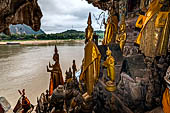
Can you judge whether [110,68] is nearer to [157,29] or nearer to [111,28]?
[157,29]

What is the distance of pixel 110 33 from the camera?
6543mm

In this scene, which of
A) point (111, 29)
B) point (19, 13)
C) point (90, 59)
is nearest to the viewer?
point (90, 59)

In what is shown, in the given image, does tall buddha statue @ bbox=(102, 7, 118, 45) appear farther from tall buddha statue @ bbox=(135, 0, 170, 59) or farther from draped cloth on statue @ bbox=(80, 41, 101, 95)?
draped cloth on statue @ bbox=(80, 41, 101, 95)

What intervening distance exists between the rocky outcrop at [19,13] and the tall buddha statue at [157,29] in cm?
434

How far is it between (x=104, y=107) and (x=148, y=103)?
150cm

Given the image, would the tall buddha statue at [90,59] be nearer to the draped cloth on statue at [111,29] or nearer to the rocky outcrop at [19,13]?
the rocky outcrop at [19,13]

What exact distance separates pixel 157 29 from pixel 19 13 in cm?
478

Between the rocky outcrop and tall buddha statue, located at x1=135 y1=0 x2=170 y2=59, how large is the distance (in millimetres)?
4339

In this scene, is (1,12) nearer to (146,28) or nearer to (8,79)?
(146,28)

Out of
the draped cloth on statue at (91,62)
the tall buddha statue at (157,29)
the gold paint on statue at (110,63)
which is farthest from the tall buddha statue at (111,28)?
the draped cloth on statue at (91,62)

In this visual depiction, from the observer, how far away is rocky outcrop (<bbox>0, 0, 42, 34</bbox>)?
3174 mm

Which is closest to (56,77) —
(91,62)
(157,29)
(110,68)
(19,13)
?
(91,62)

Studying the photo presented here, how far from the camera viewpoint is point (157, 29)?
8.54 ft

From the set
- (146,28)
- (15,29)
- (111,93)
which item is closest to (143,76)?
(111,93)
